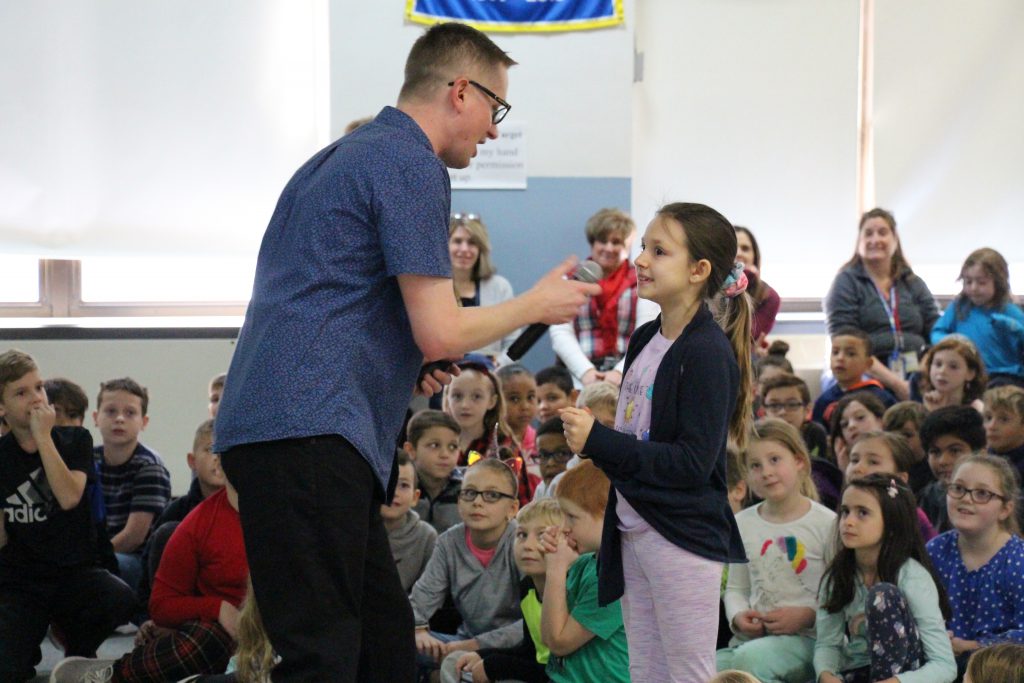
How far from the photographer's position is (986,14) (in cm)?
742

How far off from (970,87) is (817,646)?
478 centimetres

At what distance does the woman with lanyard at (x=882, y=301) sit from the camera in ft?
21.4

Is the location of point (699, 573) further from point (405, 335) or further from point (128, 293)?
point (128, 293)

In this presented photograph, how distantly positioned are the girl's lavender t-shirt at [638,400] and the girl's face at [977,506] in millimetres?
1378

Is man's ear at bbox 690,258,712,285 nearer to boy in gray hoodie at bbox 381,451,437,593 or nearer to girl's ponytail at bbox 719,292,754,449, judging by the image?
girl's ponytail at bbox 719,292,754,449

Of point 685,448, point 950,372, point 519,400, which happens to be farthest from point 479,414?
point 685,448

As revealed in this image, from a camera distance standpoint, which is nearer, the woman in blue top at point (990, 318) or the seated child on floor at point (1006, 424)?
the seated child on floor at point (1006, 424)

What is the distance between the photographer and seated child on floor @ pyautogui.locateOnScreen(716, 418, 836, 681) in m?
3.77

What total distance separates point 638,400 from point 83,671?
7.56 ft

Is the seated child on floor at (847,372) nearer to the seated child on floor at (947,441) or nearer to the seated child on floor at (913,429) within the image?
the seated child on floor at (913,429)

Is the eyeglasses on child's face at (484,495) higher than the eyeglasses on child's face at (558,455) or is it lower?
lower

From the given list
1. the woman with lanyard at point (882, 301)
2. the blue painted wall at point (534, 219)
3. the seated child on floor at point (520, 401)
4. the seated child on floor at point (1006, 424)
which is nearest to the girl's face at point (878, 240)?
the woman with lanyard at point (882, 301)

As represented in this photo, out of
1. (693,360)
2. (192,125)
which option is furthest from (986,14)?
(693,360)

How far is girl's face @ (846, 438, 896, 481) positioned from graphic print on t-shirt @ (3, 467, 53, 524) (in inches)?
106
